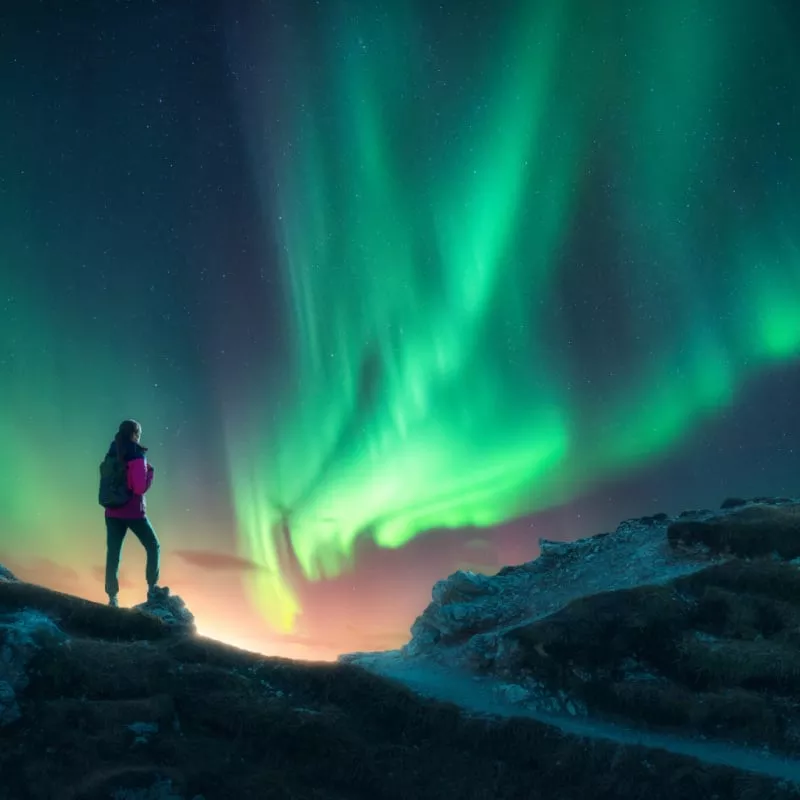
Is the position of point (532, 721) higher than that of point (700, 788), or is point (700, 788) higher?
point (532, 721)

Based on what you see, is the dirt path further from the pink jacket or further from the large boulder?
the large boulder

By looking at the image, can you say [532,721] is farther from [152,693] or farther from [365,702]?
[152,693]

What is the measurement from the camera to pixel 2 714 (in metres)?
14.6

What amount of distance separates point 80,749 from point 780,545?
24.0 meters

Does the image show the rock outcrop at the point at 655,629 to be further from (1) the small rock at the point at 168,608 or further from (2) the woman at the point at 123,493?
(2) the woman at the point at 123,493

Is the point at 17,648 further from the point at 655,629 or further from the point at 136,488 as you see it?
the point at 655,629

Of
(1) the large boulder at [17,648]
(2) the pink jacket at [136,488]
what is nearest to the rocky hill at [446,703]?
(1) the large boulder at [17,648]

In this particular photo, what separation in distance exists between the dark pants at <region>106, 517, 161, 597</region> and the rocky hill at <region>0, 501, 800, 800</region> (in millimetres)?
1343

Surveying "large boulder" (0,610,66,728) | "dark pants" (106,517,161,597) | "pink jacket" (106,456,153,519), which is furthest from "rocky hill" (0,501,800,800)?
"pink jacket" (106,456,153,519)

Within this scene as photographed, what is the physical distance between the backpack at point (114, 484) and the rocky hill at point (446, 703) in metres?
2.72

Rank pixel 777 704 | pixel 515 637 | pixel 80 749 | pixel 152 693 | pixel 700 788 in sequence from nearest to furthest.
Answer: pixel 80 749, pixel 700 788, pixel 152 693, pixel 777 704, pixel 515 637

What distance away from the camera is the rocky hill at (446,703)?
574 inches

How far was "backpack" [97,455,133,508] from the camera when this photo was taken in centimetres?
2014

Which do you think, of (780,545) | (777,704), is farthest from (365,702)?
(780,545)
